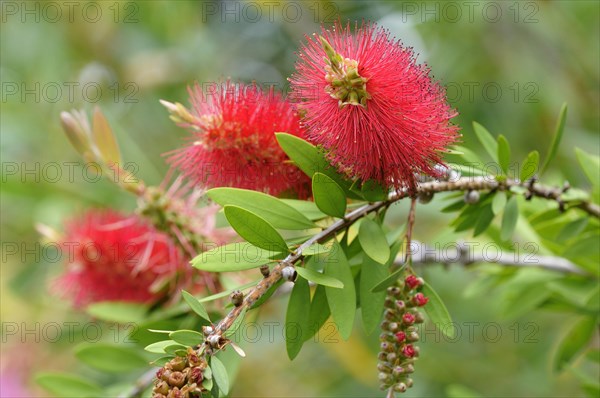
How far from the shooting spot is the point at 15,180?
82.2 inches

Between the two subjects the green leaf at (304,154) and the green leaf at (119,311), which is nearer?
the green leaf at (304,154)

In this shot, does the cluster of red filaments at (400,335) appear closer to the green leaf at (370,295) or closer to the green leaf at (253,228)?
the green leaf at (370,295)

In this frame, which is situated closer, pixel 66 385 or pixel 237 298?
pixel 237 298

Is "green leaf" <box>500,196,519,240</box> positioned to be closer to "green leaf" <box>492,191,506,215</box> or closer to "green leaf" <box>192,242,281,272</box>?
"green leaf" <box>492,191,506,215</box>

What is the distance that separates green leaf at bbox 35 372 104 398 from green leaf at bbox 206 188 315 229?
53 cm

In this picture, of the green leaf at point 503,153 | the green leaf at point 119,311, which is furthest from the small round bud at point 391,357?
the green leaf at point 119,311

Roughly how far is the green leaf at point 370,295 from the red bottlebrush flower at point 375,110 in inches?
4.2

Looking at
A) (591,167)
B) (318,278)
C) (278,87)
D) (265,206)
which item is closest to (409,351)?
(318,278)

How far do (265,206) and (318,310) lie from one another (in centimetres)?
15

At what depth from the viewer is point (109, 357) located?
45.4 inches

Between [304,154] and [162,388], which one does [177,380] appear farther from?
[304,154]

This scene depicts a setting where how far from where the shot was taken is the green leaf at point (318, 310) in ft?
2.71

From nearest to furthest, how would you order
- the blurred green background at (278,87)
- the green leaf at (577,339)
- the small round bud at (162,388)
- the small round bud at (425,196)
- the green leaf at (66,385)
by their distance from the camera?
the small round bud at (162,388) < the small round bud at (425,196) < the green leaf at (66,385) < the green leaf at (577,339) < the blurred green background at (278,87)

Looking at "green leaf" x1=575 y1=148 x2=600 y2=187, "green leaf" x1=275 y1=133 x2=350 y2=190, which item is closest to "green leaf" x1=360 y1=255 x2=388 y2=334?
"green leaf" x1=275 y1=133 x2=350 y2=190
